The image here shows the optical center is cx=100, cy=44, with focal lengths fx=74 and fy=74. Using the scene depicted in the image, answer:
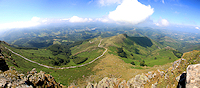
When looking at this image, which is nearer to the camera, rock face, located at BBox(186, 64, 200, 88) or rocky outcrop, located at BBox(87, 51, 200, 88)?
rock face, located at BBox(186, 64, 200, 88)

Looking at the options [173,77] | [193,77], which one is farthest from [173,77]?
[193,77]

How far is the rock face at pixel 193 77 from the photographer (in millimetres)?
8531

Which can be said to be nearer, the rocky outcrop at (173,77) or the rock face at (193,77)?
the rock face at (193,77)

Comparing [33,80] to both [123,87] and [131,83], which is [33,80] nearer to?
[123,87]

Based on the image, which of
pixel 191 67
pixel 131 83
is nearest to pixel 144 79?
pixel 131 83

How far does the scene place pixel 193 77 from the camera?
891 cm

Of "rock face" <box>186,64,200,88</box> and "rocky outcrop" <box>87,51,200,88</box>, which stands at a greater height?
"rock face" <box>186,64,200,88</box>

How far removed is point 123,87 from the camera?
96.9ft

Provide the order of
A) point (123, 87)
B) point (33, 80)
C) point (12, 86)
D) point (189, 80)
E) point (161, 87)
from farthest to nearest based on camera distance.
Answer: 1. point (123, 87)
2. point (33, 80)
3. point (161, 87)
4. point (12, 86)
5. point (189, 80)

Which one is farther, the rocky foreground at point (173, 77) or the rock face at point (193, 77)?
the rocky foreground at point (173, 77)

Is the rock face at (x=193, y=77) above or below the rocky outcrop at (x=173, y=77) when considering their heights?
above

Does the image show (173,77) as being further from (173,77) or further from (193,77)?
(193,77)

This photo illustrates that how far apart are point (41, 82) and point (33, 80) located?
2.70m

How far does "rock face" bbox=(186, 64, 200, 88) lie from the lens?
8531 mm
